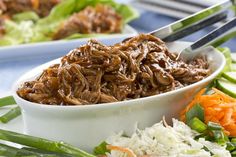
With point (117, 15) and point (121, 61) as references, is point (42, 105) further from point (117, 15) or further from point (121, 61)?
point (117, 15)

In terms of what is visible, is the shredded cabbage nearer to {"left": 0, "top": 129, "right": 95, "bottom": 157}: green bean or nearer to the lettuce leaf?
{"left": 0, "top": 129, "right": 95, "bottom": 157}: green bean

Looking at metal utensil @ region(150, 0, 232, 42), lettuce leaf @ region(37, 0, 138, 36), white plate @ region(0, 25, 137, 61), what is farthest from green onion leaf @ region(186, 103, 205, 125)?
lettuce leaf @ region(37, 0, 138, 36)

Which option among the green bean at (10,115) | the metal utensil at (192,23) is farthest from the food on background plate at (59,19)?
the green bean at (10,115)

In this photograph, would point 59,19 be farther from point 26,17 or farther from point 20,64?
point 20,64

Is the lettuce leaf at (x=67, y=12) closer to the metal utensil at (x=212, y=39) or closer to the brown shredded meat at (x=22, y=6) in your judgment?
the brown shredded meat at (x=22, y=6)

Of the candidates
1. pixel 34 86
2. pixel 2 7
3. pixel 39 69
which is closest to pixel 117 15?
pixel 2 7
